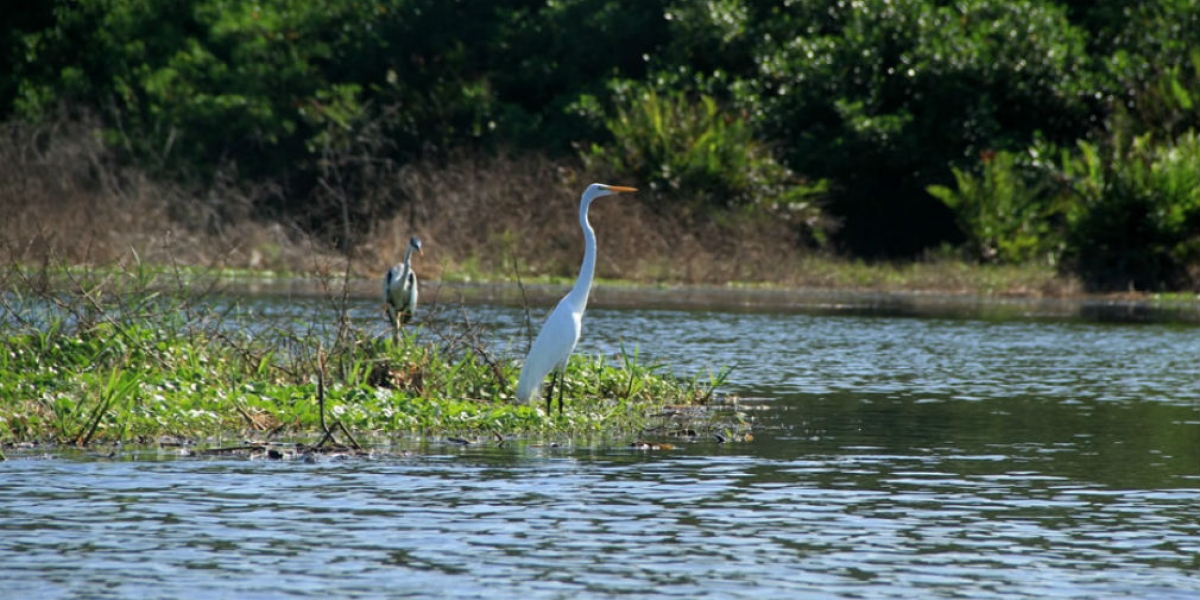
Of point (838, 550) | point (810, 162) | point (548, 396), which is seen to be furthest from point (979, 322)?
point (838, 550)

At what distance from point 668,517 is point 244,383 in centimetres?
477

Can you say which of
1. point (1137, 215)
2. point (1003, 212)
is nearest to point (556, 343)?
point (1137, 215)

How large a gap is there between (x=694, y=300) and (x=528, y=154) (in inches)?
343

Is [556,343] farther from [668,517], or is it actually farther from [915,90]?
[915,90]

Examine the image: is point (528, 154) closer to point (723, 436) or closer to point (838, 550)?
point (723, 436)

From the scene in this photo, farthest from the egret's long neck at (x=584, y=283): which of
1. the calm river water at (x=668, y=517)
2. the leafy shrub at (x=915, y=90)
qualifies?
the leafy shrub at (x=915, y=90)

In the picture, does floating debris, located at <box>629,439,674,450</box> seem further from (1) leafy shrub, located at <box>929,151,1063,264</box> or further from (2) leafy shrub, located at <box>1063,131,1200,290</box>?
(1) leafy shrub, located at <box>929,151,1063,264</box>

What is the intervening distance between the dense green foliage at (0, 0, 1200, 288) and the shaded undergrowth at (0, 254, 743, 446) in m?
22.8

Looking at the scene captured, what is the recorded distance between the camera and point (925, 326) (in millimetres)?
27469

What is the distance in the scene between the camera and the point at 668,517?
32.5 feet

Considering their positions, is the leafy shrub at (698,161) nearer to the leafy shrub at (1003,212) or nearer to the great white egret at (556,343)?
the leafy shrub at (1003,212)

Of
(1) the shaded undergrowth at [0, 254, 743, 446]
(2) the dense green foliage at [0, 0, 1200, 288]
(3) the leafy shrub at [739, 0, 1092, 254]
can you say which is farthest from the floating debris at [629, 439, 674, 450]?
(3) the leafy shrub at [739, 0, 1092, 254]

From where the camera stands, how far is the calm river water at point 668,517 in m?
8.19

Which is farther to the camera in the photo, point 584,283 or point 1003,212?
point 1003,212
